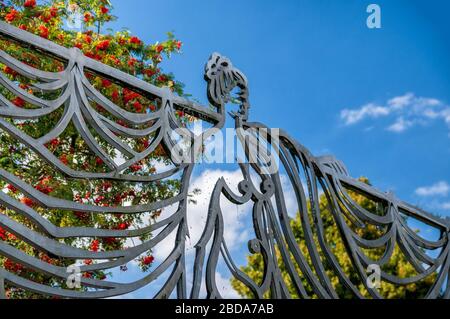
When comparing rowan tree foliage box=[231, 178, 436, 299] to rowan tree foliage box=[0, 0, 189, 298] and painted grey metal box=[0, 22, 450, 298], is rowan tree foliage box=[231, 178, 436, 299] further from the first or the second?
painted grey metal box=[0, 22, 450, 298]

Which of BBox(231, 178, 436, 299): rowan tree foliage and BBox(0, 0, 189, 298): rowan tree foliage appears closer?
BBox(0, 0, 189, 298): rowan tree foliage

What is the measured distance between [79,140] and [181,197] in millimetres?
2057

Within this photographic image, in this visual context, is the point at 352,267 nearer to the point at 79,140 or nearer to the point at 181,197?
the point at 79,140

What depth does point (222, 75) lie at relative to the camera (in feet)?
8.60

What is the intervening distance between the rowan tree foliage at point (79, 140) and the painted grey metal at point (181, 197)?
3.70ft

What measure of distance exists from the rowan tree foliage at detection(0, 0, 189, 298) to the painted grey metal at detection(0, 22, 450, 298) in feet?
3.70

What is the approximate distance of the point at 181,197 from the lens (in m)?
2.26

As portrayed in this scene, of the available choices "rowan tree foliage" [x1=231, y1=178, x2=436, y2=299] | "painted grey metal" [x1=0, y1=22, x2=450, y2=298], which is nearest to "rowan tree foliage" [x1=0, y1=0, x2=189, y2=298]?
"painted grey metal" [x1=0, y1=22, x2=450, y2=298]

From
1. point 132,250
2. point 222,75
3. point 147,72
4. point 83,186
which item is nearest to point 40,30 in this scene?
point 147,72

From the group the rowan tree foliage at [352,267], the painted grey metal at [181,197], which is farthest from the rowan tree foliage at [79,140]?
the rowan tree foliage at [352,267]

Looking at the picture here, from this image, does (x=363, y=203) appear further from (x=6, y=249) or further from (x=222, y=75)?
(x=6, y=249)

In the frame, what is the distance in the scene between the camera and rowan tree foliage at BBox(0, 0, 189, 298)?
380 cm

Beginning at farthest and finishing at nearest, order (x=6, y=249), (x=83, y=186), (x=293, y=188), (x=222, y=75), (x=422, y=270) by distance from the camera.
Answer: (x=83, y=186), (x=422, y=270), (x=293, y=188), (x=222, y=75), (x=6, y=249)
